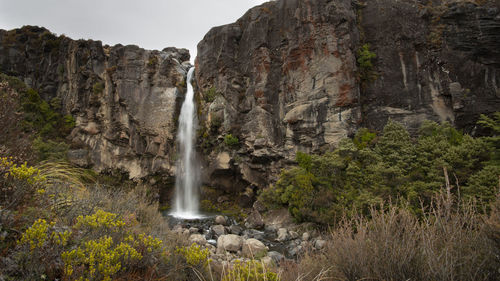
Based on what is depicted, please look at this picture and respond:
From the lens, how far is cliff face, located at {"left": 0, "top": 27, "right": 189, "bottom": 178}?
22.9 m

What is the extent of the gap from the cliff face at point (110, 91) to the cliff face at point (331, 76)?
412cm

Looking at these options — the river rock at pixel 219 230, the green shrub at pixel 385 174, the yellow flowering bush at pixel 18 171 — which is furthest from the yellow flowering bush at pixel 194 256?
the river rock at pixel 219 230

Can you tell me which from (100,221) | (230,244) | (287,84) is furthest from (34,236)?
(287,84)

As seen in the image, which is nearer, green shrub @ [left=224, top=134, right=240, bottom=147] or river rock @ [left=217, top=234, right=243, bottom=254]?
river rock @ [left=217, top=234, right=243, bottom=254]

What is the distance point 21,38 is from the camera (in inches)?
1179

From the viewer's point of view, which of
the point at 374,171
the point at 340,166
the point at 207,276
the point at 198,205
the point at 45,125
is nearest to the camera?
the point at 207,276

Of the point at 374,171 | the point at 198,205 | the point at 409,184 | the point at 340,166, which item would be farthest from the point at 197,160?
the point at 409,184

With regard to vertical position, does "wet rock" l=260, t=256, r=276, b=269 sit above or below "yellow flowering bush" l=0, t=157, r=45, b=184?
below

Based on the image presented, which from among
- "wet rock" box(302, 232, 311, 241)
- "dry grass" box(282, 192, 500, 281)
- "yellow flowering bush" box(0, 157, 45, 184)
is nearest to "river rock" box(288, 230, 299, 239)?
"wet rock" box(302, 232, 311, 241)

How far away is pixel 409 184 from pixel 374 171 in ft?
5.38

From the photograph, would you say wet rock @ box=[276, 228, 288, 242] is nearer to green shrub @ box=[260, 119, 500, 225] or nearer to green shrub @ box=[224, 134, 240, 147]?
green shrub @ box=[260, 119, 500, 225]

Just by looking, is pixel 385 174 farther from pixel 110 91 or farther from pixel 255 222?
pixel 110 91

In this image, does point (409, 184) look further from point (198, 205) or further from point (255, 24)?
point (255, 24)

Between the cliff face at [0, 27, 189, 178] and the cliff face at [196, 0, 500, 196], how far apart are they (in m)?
4.12
